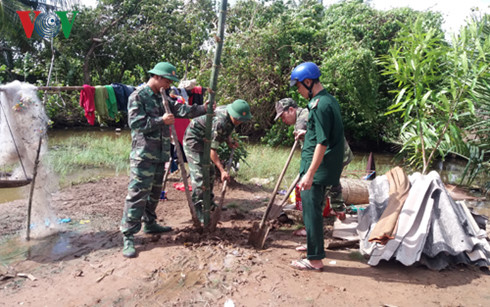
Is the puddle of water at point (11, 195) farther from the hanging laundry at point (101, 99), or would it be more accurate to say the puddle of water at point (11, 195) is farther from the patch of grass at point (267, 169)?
the patch of grass at point (267, 169)

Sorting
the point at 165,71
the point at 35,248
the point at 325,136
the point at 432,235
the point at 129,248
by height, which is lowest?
the point at 35,248

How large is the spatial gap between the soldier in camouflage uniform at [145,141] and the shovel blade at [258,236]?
129 cm

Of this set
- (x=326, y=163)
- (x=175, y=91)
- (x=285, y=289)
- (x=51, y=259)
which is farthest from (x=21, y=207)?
(x=326, y=163)

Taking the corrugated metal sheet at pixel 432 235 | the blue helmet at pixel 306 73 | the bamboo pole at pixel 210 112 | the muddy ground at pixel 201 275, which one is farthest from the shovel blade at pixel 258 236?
the blue helmet at pixel 306 73

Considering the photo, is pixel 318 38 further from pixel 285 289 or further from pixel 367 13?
pixel 285 289

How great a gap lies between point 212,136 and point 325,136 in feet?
5.71

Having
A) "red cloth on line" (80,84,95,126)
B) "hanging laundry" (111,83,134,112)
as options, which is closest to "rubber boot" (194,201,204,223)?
"hanging laundry" (111,83,134,112)

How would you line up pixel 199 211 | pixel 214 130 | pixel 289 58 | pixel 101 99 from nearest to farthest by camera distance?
pixel 214 130
pixel 199 211
pixel 101 99
pixel 289 58

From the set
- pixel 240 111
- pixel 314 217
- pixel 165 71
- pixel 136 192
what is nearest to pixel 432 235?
pixel 314 217

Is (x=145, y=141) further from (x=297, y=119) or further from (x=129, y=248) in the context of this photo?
(x=297, y=119)

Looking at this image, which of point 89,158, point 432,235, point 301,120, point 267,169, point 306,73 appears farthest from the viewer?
point 89,158

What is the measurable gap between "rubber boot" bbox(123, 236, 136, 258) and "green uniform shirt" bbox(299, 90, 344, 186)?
78.3 inches

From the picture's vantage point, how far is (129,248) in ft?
12.4

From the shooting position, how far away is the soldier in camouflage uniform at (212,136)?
434 centimetres
